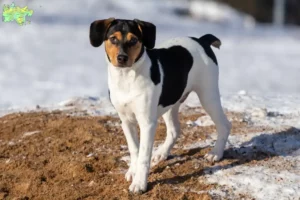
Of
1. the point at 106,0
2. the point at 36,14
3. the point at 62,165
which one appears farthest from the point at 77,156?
the point at 106,0

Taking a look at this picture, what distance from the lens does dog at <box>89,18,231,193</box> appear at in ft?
17.7

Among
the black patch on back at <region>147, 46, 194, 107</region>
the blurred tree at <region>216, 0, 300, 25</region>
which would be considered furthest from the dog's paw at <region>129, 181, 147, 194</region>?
the blurred tree at <region>216, 0, 300, 25</region>

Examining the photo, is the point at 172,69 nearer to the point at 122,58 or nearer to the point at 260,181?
the point at 122,58

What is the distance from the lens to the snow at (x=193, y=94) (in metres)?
6.53

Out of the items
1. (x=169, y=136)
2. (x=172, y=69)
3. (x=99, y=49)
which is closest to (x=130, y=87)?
(x=172, y=69)

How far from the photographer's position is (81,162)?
6.37 m

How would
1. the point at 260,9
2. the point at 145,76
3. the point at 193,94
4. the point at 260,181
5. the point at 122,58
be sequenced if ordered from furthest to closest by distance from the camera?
the point at 260,9 → the point at 193,94 → the point at 260,181 → the point at 145,76 → the point at 122,58

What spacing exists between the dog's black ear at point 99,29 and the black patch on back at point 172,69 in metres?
0.45

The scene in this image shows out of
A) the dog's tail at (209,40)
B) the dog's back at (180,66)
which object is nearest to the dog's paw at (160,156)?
the dog's back at (180,66)

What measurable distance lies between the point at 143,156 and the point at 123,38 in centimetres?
98

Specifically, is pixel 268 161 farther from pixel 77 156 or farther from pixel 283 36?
pixel 283 36

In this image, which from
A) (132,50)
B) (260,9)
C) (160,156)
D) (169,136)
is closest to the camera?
(132,50)

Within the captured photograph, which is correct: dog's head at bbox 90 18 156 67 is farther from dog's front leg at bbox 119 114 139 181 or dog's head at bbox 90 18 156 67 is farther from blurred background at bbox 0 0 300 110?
blurred background at bbox 0 0 300 110

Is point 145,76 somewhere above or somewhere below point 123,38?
below
